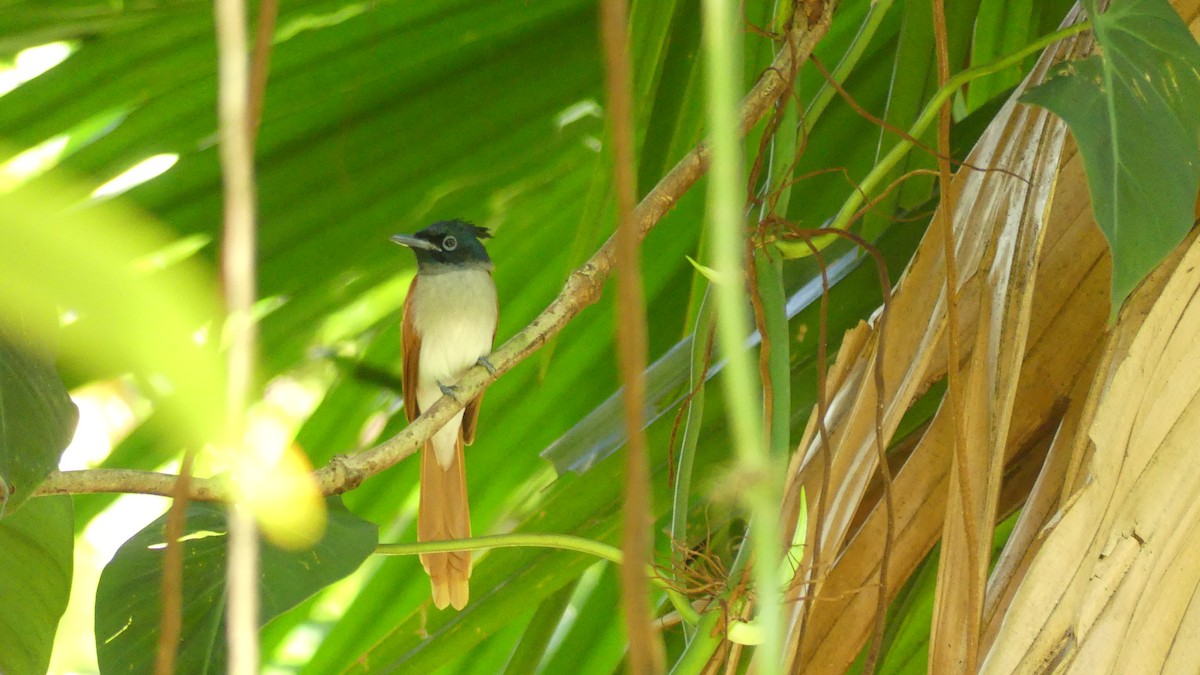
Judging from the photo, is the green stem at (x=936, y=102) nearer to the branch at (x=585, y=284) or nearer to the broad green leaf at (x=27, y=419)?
the branch at (x=585, y=284)

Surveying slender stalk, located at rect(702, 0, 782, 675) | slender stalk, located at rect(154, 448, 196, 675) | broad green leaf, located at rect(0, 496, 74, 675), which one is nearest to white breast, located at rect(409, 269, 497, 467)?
broad green leaf, located at rect(0, 496, 74, 675)

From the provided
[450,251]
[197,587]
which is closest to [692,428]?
[197,587]

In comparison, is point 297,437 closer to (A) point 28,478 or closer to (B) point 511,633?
(B) point 511,633

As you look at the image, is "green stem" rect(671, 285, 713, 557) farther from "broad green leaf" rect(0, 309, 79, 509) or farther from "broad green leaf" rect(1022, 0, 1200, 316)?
"broad green leaf" rect(0, 309, 79, 509)

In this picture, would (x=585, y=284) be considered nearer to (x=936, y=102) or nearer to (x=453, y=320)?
(x=936, y=102)

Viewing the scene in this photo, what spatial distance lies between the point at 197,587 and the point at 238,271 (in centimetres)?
93

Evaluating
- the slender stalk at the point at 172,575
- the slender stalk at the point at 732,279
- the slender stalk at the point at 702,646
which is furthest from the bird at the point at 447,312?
the slender stalk at the point at 732,279

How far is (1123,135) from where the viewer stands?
101 cm

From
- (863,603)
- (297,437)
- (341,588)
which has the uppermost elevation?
(863,603)

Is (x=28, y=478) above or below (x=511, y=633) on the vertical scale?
above

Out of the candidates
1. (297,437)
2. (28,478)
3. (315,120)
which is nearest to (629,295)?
(28,478)

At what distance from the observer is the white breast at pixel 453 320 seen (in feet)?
10.8

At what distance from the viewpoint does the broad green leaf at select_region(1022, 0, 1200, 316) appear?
0.92 meters

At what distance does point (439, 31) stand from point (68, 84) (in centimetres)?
47
